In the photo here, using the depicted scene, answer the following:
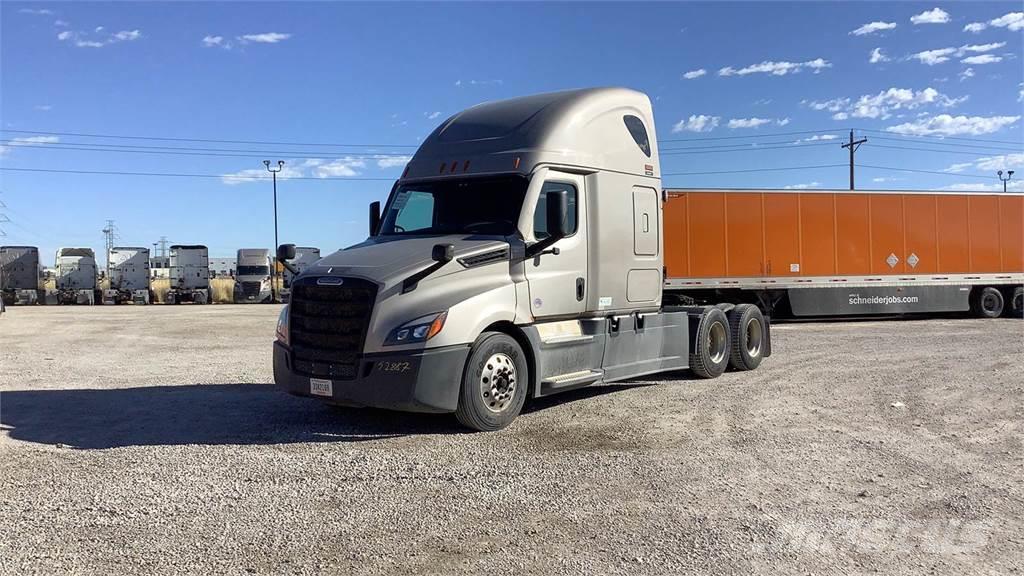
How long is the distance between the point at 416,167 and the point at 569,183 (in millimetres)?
1839

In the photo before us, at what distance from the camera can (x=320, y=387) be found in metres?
7.22

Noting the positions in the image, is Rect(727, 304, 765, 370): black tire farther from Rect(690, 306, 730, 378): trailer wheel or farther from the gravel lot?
the gravel lot

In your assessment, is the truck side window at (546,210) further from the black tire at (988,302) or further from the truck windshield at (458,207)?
the black tire at (988,302)

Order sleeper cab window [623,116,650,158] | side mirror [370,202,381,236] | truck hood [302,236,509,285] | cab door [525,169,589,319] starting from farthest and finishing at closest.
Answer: sleeper cab window [623,116,650,158] → side mirror [370,202,381,236] → cab door [525,169,589,319] → truck hood [302,236,509,285]

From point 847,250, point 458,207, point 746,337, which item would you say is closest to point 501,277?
point 458,207

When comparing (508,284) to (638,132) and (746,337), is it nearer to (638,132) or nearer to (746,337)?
(638,132)

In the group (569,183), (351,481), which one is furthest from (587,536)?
(569,183)

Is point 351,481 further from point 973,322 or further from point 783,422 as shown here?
point 973,322

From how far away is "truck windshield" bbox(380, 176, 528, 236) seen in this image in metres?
8.02

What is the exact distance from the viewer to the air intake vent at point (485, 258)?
287 inches

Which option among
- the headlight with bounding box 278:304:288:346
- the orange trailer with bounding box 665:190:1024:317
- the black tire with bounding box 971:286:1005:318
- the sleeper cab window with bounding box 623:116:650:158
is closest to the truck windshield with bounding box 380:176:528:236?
the headlight with bounding box 278:304:288:346

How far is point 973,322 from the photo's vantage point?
21.4m

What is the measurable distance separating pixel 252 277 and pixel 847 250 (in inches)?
1242

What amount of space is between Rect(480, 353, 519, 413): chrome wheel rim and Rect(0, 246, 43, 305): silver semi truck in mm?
39644
